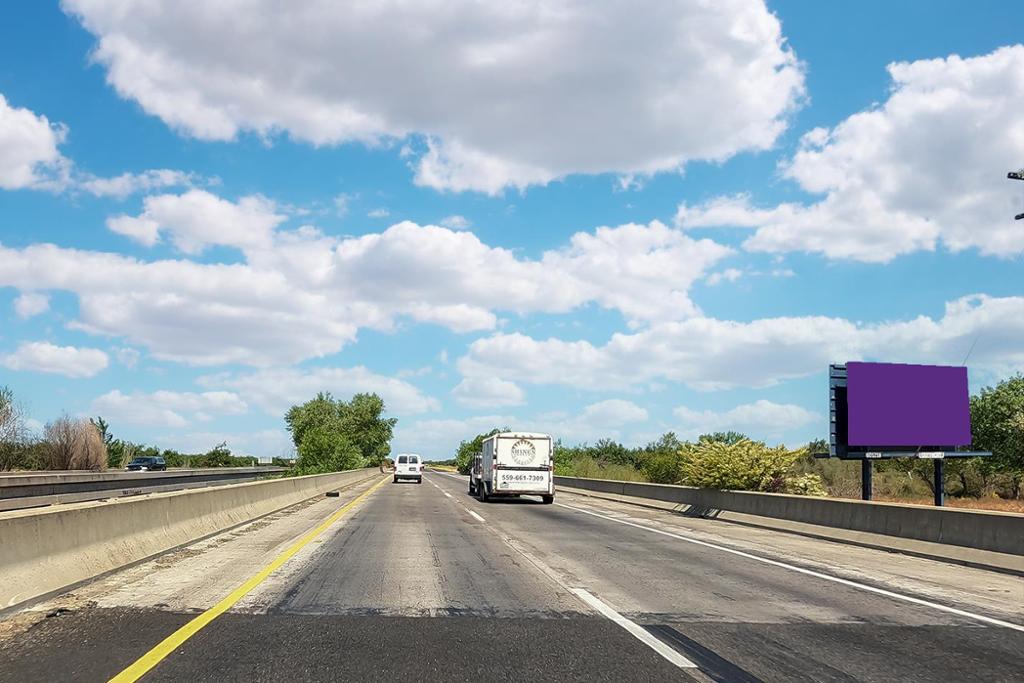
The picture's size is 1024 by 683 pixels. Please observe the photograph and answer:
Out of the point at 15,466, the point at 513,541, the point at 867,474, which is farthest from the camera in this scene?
the point at 15,466

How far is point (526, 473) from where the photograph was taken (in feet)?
104

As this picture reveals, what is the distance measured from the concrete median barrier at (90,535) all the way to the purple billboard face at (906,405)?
759 inches

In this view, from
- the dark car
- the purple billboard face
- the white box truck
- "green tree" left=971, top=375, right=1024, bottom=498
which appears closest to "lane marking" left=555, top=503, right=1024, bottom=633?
the purple billboard face

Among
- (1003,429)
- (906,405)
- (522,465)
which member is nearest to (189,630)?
(522,465)

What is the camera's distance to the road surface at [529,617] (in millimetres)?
6215

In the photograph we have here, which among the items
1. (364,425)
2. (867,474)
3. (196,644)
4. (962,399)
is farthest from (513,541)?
(364,425)

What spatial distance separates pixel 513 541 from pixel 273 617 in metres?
8.79

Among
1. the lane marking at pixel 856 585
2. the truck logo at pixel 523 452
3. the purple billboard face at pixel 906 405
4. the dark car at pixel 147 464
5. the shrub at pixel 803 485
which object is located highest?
the purple billboard face at pixel 906 405

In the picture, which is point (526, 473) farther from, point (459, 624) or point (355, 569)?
point (459, 624)

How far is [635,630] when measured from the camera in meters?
7.64

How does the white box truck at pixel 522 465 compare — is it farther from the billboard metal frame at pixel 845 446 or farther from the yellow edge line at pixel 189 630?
the yellow edge line at pixel 189 630

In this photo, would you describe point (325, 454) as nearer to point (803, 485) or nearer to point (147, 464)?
point (147, 464)

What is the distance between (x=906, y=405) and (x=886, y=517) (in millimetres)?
11485

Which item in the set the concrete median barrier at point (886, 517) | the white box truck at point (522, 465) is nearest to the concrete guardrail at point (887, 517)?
the concrete median barrier at point (886, 517)
